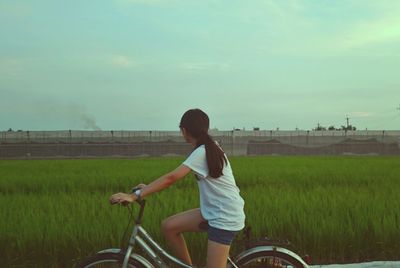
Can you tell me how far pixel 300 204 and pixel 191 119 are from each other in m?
4.11

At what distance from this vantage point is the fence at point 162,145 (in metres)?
39.3

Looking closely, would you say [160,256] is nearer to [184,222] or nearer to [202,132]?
[184,222]

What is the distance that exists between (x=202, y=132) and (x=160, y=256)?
90cm

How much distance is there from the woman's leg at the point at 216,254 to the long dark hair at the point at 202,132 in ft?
1.36

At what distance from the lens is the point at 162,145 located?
131 feet

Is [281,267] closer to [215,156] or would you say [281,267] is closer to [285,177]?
[215,156]

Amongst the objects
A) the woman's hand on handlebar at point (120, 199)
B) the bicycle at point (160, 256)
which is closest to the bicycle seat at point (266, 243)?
the bicycle at point (160, 256)

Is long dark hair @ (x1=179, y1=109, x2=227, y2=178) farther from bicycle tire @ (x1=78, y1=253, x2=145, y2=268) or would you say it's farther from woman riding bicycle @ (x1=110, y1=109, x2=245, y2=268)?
bicycle tire @ (x1=78, y1=253, x2=145, y2=268)

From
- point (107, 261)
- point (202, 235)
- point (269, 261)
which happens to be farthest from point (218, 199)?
point (202, 235)

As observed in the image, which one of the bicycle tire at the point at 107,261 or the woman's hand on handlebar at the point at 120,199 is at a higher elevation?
the woman's hand on handlebar at the point at 120,199

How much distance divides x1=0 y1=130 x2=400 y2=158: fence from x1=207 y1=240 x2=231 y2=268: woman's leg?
1386 inches

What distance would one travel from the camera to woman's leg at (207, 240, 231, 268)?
3.20 m

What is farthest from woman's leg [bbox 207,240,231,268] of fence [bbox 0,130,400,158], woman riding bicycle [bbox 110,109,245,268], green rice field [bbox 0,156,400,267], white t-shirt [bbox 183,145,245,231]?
fence [bbox 0,130,400,158]

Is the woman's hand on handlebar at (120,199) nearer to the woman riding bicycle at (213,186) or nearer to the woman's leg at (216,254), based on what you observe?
the woman riding bicycle at (213,186)
